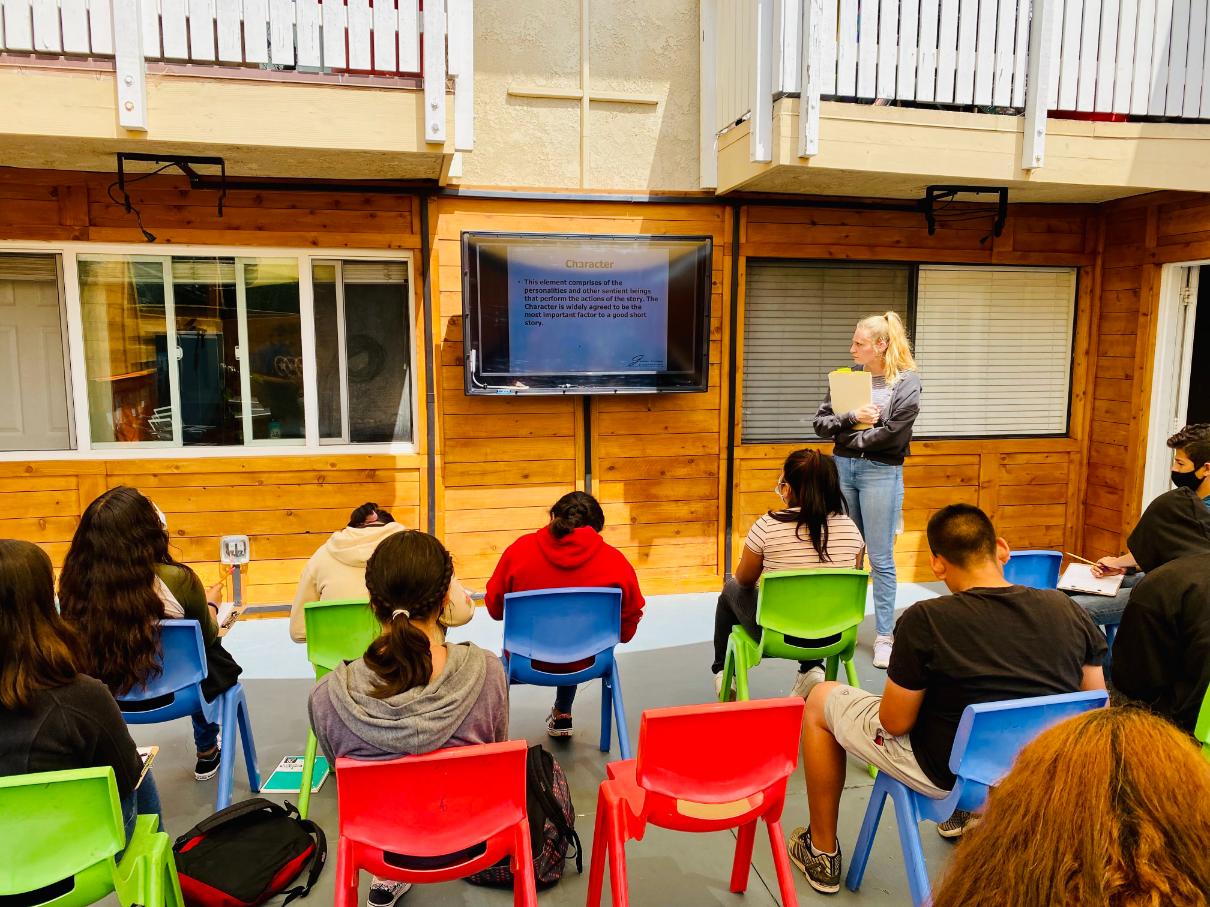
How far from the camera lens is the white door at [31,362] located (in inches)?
201

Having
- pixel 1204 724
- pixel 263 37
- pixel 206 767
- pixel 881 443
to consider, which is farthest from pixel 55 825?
pixel 881 443

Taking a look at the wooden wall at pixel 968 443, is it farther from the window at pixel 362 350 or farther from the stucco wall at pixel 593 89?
the window at pixel 362 350

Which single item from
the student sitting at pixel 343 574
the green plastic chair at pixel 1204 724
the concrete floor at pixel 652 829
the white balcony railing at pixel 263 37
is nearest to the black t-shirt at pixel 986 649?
the green plastic chair at pixel 1204 724

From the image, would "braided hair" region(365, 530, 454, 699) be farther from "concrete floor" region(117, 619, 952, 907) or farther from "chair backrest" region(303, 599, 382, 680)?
"concrete floor" region(117, 619, 952, 907)

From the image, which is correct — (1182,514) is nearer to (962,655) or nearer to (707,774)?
(962,655)

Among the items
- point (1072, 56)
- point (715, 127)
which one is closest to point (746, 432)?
point (715, 127)

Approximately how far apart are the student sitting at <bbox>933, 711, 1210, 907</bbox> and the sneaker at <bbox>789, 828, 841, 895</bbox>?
1.98 metres

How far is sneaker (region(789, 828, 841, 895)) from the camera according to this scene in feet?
8.70

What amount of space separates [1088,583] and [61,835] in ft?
12.4

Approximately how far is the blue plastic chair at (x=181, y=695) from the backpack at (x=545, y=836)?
1010 mm

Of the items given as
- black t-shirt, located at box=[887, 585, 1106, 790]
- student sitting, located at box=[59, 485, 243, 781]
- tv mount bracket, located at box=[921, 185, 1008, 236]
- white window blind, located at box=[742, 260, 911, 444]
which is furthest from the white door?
tv mount bracket, located at box=[921, 185, 1008, 236]

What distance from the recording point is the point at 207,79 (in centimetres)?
Result: 401

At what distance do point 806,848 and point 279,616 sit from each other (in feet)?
12.7

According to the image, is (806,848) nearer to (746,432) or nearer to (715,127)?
→ (746,432)
